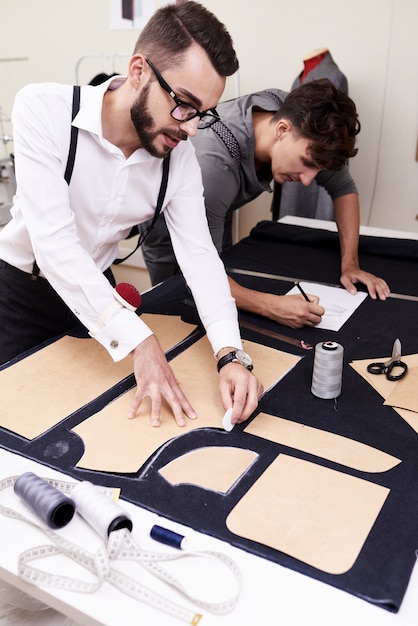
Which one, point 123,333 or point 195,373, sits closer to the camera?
point 123,333

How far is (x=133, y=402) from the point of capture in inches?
44.7

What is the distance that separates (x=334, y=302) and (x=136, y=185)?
70 centimetres

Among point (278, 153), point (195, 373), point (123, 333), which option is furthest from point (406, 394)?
point (278, 153)

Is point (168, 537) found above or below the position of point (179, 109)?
below

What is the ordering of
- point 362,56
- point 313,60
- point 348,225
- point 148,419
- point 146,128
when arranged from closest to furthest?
1. point 148,419
2. point 146,128
3. point 348,225
4. point 313,60
5. point 362,56

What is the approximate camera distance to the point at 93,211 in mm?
1355

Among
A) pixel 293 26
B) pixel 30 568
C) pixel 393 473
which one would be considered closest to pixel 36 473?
pixel 30 568

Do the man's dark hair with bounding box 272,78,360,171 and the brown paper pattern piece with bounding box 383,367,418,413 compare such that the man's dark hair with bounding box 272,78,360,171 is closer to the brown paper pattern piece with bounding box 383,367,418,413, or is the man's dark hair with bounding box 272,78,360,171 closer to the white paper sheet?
the white paper sheet

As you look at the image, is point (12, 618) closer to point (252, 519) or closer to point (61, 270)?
point (252, 519)

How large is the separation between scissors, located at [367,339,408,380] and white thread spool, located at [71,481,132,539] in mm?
700

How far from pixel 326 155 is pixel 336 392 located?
0.74m

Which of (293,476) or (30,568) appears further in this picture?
(293,476)

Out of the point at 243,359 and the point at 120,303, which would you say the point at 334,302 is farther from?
the point at 120,303

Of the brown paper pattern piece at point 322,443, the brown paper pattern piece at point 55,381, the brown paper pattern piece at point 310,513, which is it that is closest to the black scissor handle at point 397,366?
the brown paper pattern piece at point 322,443
